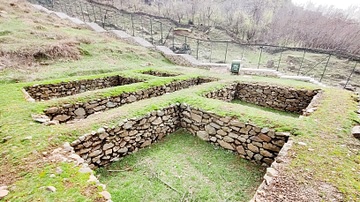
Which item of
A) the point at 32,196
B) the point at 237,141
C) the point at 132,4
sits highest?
the point at 132,4

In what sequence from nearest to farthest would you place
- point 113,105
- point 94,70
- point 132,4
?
point 113,105
point 94,70
point 132,4

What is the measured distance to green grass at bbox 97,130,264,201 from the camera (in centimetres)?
351

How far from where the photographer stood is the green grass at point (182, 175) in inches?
138

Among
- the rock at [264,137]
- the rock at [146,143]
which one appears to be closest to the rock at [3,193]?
the rock at [146,143]

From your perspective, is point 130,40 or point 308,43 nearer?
point 130,40

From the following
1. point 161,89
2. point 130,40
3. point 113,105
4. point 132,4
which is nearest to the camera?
point 113,105

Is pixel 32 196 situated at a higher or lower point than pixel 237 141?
higher

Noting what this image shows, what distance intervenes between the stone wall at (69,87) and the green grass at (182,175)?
5.05 m

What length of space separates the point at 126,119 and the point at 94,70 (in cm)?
711

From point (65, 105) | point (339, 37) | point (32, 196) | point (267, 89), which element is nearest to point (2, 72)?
point (65, 105)

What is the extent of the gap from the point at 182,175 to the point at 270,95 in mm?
6204

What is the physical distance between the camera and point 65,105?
5547mm

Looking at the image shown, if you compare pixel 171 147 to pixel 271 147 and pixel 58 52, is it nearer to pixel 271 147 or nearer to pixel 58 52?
pixel 271 147

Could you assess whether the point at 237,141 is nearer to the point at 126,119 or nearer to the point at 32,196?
the point at 126,119
